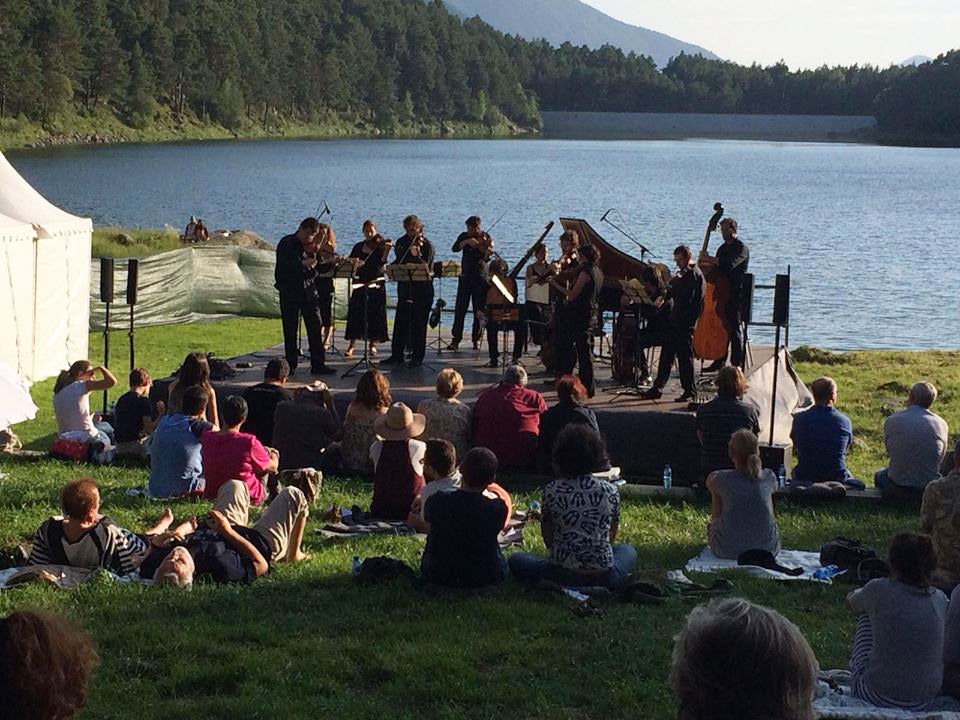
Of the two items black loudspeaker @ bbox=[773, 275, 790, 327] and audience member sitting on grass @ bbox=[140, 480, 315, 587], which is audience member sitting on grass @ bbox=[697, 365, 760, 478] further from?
audience member sitting on grass @ bbox=[140, 480, 315, 587]

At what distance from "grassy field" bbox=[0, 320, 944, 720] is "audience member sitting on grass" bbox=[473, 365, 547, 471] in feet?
6.63

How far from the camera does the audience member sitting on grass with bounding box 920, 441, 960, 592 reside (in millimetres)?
7453

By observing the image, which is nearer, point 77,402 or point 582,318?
point 77,402

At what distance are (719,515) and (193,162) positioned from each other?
300 feet

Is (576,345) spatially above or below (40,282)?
below

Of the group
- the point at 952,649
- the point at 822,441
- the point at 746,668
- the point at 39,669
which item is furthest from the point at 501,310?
the point at 746,668

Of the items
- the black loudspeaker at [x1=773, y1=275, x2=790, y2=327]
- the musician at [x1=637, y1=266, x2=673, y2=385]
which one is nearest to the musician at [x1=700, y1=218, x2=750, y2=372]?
the musician at [x1=637, y1=266, x2=673, y2=385]

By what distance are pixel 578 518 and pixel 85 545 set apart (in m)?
2.64

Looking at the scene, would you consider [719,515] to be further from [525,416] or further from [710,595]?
[525,416]

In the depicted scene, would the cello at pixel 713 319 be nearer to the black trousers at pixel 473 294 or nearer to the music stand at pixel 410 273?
the black trousers at pixel 473 294

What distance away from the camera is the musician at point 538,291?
14516 millimetres

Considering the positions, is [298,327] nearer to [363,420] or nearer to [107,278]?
[107,278]

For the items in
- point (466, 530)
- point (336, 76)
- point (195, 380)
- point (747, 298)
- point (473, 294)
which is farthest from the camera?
point (336, 76)

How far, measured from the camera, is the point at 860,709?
19.4ft
